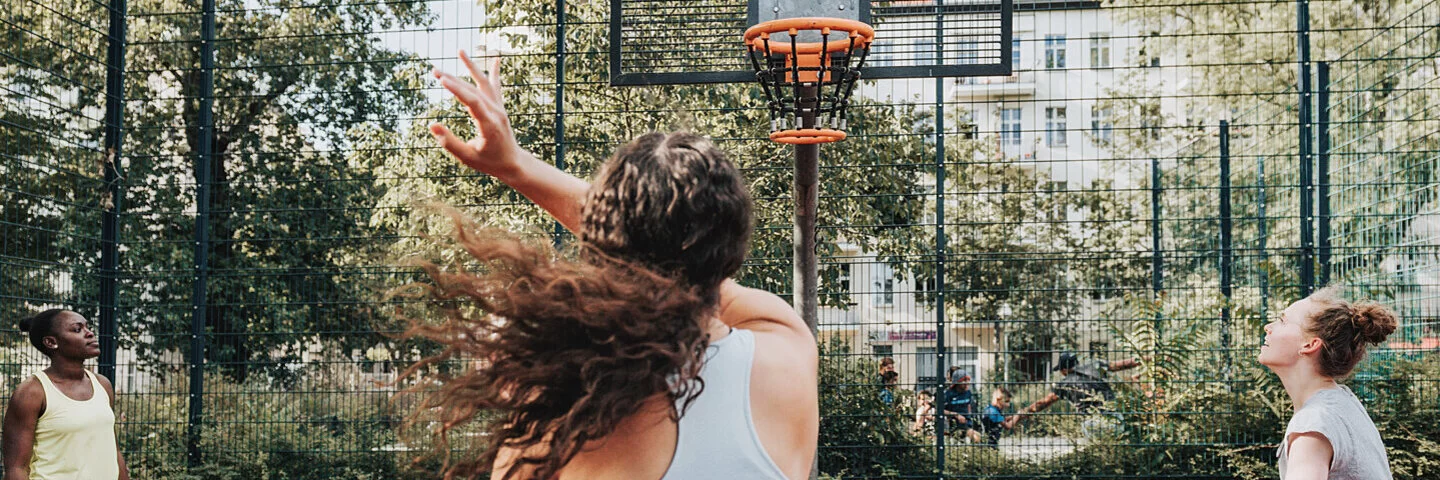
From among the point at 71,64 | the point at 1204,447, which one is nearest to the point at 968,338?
the point at 1204,447

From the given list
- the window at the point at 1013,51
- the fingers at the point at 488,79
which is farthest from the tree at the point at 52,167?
the fingers at the point at 488,79

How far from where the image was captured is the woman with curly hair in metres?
1.46

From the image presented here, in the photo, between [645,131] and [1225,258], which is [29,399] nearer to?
[645,131]

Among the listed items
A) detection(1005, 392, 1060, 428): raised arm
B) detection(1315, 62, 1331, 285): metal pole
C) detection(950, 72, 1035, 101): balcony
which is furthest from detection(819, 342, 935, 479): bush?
detection(1315, 62, 1331, 285): metal pole

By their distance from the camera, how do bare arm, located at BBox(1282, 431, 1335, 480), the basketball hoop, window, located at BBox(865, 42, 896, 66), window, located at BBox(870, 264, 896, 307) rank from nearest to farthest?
bare arm, located at BBox(1282, 431, 1335, 480) < the basketball hoop < window, located at BBox(865, 42, 896, 66) < window, located at BBox(870, 264, 896, 307)

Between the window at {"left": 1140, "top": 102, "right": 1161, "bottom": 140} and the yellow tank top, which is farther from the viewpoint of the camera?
the window at {"left": 1140, "top": 102, "right": 1161, "bottom": 140}

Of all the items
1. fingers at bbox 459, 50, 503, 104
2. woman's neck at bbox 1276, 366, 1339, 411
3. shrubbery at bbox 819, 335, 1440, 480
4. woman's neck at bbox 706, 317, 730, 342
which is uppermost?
fingers at bbox 459, 50, 503, 104

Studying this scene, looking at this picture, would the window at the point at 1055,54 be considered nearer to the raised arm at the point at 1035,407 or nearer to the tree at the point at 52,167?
the raised arm at the point at 1035,407

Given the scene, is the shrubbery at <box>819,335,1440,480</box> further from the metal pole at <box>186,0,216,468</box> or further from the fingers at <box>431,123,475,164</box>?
the fingers at <box>431,123,475,164</box>

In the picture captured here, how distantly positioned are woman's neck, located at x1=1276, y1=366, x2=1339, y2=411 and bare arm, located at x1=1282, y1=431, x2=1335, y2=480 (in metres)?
0.20

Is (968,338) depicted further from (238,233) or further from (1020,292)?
(238,233)

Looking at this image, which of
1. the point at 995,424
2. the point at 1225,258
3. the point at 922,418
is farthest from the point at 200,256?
the point at 1225,258

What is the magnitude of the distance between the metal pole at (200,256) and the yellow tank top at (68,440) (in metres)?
2.78

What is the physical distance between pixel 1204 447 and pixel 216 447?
6433mm
